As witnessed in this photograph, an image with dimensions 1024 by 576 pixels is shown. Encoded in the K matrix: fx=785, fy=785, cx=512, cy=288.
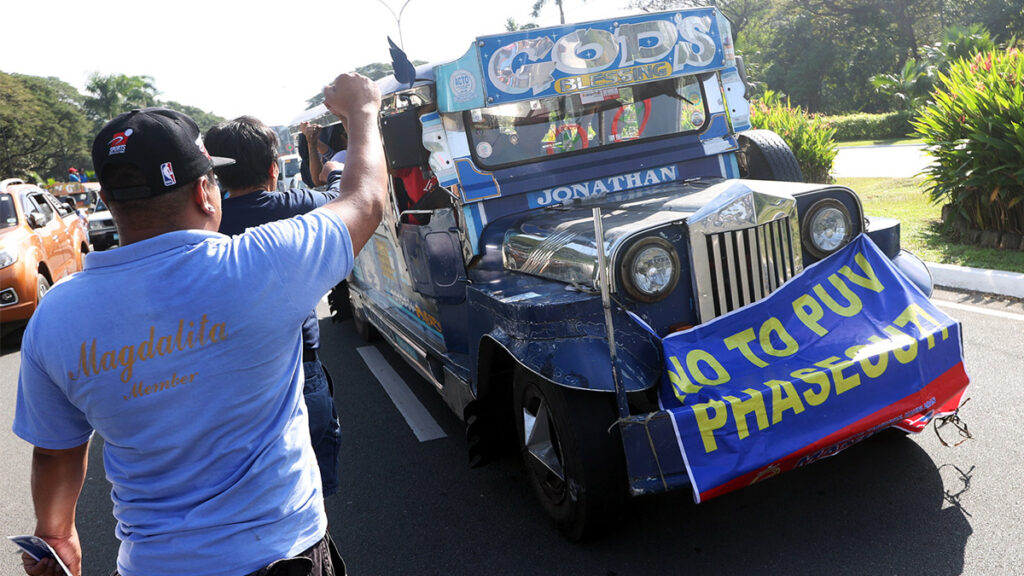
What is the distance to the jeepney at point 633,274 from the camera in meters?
2.99

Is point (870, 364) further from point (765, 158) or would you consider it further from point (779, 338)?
point (765, 158)

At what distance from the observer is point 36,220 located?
10.0 m

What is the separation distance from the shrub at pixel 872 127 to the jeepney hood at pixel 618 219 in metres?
27.4

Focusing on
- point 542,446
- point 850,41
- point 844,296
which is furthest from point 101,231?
point 850,41

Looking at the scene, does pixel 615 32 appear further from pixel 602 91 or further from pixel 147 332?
pixel 147 332

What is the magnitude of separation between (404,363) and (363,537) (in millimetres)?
2940

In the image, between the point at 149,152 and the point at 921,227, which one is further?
the point at 921,227

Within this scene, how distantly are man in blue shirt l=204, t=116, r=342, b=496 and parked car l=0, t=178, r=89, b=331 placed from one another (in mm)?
6119

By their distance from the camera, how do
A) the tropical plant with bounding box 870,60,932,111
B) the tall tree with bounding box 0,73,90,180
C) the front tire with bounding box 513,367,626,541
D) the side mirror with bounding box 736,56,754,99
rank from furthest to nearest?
1. the tall tree with bounding box 0,73,90,180
2. the tropical plant with bounding box 870,60,932,111
3. the side mirror with bounding box 736,56,754,99
4. the front tire with bounding box 513,367,626,541

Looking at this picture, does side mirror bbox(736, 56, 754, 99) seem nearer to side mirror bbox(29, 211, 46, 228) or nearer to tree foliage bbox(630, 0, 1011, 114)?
side mirror bbox(29, 211, 46, 228)

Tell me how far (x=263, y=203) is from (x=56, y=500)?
1.32m

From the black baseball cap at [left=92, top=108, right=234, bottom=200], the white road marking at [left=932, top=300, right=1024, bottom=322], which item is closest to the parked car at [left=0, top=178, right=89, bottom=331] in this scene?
the black baseball cap at [left=92, top=108, right=234, bottom=200]

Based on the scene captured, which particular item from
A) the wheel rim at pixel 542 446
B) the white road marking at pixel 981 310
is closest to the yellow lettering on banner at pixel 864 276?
the wheel rim at pixel 542 446

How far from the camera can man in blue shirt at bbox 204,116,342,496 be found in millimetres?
2719
